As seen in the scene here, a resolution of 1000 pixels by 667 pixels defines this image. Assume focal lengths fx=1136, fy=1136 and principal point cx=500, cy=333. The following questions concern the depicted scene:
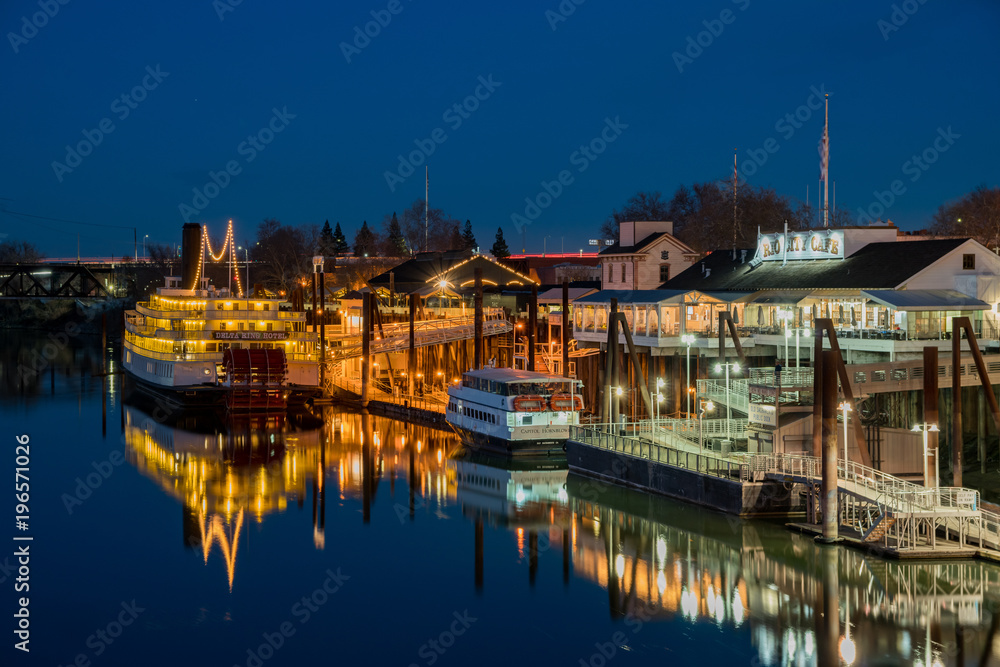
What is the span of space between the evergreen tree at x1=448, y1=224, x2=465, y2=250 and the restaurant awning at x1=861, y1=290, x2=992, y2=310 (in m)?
107

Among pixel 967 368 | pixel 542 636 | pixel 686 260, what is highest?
pixel 686 260

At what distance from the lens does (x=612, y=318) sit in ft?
162

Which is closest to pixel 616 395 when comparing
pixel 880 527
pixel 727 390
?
pixel 727 390

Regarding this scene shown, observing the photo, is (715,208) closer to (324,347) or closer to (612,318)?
(324,347)

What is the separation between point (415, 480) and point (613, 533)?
40.5ft

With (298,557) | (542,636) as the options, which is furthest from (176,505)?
(542,636)

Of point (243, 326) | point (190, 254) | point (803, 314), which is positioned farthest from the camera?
point (190, 254)

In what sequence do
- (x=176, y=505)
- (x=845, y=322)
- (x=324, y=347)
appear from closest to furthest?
1. (x=176, y=505)
2. (x=845, y=322)
3. (x=324, y=347)

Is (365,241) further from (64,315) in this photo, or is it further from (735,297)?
(735,297)

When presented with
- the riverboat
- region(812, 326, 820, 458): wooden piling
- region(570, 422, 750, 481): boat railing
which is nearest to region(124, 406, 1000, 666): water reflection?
region(570, 422, 750, 481): boat railing

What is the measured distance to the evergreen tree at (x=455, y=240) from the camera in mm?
156875

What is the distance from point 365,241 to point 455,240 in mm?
22844

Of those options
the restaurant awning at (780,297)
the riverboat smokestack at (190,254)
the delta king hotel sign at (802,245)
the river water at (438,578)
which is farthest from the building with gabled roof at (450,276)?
the river water at (438,578)

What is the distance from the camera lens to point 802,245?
61.4 m
